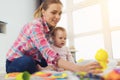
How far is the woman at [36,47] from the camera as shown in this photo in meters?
0.84

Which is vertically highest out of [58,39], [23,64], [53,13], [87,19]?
[87,19]

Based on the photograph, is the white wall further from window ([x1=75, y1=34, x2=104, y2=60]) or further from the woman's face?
the woman's face

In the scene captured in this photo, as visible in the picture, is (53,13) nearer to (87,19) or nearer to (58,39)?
(58,39)

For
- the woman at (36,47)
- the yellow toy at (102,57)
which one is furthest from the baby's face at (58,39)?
the yellow toy at (102,57)

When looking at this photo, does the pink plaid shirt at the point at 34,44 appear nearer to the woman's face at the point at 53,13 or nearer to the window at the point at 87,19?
the woman's face at the point at 53,13

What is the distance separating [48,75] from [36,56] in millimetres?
326

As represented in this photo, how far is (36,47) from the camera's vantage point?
3.17ft

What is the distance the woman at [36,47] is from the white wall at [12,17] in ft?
4.87

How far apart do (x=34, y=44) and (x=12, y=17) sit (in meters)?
2.08

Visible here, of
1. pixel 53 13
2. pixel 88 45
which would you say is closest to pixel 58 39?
pixel 53 13

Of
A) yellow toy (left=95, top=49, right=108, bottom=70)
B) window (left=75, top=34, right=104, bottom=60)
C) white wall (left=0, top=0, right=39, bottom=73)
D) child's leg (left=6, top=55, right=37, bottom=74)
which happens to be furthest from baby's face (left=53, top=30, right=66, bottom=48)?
window (left=75, top=34, right=104, bottom=60)

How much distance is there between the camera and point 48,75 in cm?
72

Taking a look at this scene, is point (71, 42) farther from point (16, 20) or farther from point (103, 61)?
point (103, 61)

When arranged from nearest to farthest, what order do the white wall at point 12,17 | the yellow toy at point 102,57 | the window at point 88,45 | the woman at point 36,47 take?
1. the yellow toy at point 102,57
2. the woman at point 36,47
3. the white wall at point 12,17
4. the window at point 88,45
